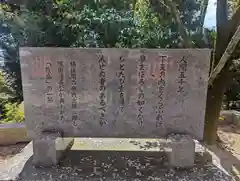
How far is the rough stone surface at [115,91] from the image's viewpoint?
268 cm

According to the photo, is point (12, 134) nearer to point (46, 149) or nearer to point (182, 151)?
point (46, 149)

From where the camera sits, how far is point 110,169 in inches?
109

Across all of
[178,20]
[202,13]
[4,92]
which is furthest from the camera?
[4,92]

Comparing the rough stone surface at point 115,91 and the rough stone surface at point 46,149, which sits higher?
the rough stone surface at point 115,91

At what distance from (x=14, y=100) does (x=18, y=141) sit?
251cm

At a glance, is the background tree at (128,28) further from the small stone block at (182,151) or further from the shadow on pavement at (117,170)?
the shadow on pavement at (117,170)

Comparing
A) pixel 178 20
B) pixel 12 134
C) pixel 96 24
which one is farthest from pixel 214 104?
pixel 12 134

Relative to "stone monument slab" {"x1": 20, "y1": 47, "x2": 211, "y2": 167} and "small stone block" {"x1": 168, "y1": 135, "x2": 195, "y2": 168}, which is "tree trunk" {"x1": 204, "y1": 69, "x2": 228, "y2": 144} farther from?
"small stone block" {"x1": 168, "y1": 135, "x2": 195, "y2": 168}

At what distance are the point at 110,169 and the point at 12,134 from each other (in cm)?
173

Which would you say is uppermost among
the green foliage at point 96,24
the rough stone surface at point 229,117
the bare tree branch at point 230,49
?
the green foliage at point 96,24

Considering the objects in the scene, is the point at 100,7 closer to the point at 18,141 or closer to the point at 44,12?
the point at 44,12

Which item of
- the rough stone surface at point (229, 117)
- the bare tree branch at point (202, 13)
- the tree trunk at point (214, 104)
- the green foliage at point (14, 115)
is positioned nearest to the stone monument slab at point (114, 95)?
the tree trunk at point (214, 104)

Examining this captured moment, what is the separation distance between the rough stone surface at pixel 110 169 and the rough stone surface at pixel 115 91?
0.33 m

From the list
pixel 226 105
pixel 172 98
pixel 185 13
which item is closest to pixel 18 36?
pixel 185 13
